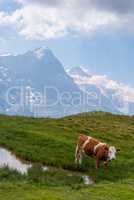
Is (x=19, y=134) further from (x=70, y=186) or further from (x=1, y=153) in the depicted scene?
(x=70, y=186)

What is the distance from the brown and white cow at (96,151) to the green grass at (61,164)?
1.95 ft

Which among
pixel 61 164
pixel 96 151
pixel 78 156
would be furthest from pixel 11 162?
pixel 96 151

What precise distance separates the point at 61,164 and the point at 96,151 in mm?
2524

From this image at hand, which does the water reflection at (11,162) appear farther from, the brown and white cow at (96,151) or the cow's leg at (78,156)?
the brown and white cow at (96,151)

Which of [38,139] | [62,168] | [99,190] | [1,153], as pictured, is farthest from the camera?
[38,139]

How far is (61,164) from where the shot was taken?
27469 millimetres

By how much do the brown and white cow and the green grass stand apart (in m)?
0.59

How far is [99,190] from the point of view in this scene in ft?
63.9

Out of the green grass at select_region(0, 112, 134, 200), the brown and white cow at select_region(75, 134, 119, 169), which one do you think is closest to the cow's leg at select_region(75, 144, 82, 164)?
the brown and white cow at select_region(75, 134, 119, 169)

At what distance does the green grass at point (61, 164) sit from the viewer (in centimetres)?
1852

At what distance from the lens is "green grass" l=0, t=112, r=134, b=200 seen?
18.5 meters

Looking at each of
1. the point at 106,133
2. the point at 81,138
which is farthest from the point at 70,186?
the point at 106,133

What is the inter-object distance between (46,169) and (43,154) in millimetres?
3917

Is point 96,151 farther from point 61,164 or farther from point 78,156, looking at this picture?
point 61,164
